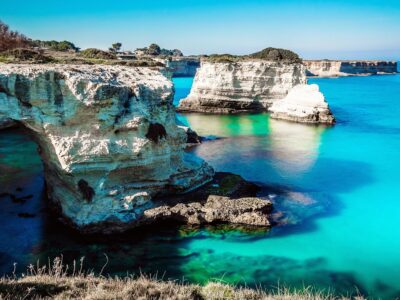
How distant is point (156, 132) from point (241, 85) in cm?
3355

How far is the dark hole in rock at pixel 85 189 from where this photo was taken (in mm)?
A: 15383

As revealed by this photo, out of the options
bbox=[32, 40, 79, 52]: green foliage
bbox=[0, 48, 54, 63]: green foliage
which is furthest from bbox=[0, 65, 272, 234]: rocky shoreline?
bbox=[32, 40, 79, 52]: green foliage

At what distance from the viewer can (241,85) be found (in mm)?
48719

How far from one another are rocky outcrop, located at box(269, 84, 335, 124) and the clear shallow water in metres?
12.3

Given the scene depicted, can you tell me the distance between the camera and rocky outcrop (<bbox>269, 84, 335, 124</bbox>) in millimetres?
42219

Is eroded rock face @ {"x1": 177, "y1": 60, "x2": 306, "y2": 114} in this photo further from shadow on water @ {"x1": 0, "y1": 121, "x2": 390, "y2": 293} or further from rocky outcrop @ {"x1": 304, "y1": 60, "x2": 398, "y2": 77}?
rocky outcrop @ {"x1": 304, "y1": 60, "x2": 398, "y2": 77}

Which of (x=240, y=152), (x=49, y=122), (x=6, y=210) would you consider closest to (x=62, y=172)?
(x=49, y=122)

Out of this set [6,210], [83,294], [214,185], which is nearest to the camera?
[83,294]

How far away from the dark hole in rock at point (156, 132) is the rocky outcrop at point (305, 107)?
28.7m

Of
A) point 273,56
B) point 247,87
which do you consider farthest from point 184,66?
point 247,87

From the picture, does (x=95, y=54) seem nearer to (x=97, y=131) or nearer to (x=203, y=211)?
(x=97, y=131)

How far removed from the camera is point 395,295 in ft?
39.9

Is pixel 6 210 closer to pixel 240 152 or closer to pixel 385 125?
pixel 240 152

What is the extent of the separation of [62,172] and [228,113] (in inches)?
1356
